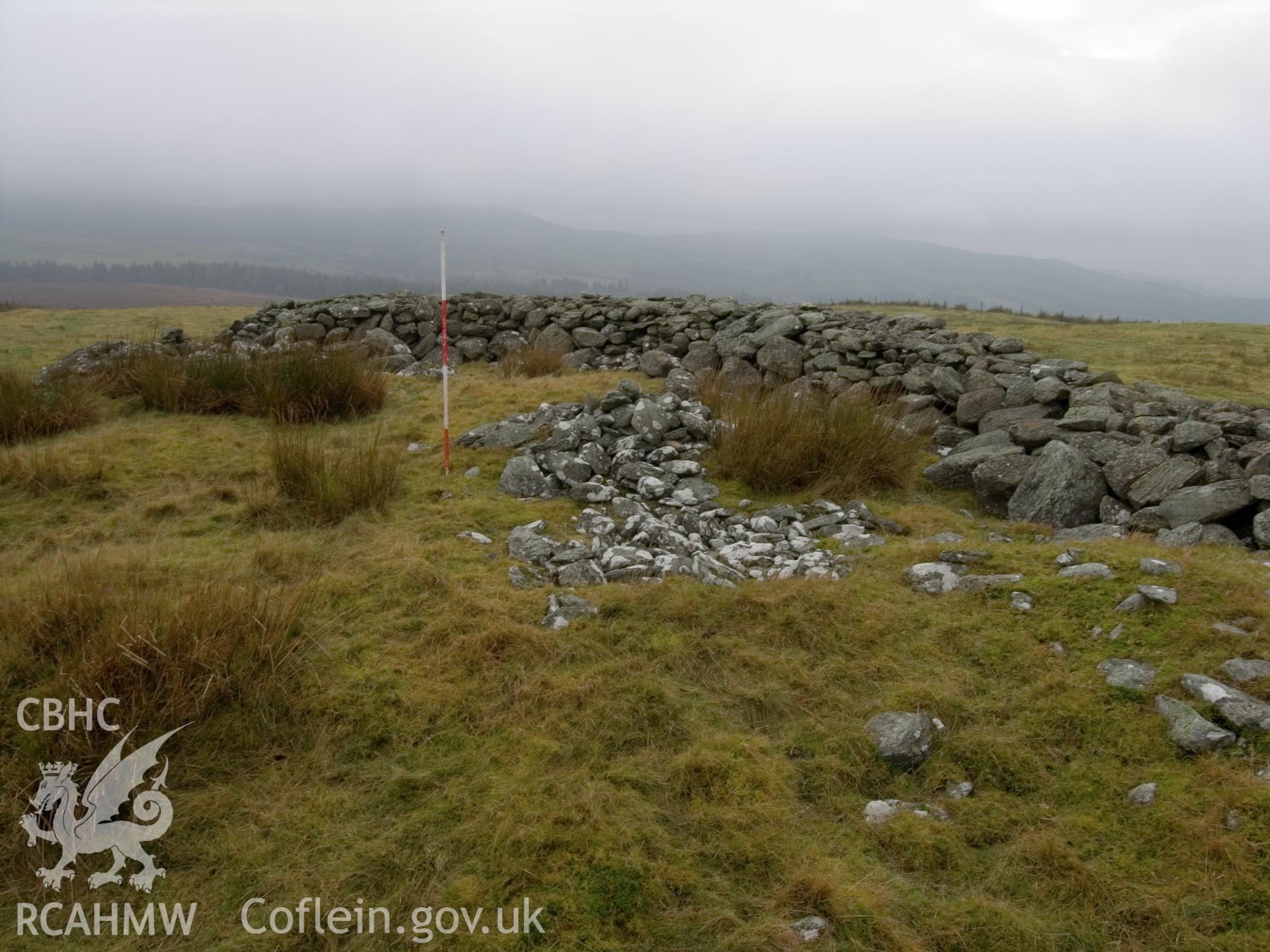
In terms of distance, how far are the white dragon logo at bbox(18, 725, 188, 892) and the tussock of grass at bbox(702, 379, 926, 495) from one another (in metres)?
4.55

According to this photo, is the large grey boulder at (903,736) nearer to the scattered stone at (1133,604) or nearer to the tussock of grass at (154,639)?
the scattered stone at (1133,604)

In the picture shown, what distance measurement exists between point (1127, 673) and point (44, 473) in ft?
24.7

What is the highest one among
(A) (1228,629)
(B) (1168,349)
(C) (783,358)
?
(B) (1168,349)

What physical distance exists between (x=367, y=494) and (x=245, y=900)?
351 cm

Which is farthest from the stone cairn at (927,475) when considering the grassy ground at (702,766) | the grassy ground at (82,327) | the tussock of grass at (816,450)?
the grassy ground at (82,327)

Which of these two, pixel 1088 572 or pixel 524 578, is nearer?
pixel 1088 572

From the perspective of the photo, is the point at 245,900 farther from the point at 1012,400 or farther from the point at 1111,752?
the point at 1012,400

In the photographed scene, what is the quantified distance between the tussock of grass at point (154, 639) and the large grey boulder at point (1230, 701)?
3.99 meters

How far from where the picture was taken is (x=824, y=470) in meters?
6.11

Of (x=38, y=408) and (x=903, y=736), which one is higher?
(x=38, y=408)

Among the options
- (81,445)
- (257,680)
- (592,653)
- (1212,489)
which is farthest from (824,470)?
(81,445)

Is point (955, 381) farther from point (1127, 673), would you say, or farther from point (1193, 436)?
point (1127, 673)

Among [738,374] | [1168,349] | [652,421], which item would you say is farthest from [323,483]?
[1168,349]

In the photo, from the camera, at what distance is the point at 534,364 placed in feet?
36.2
